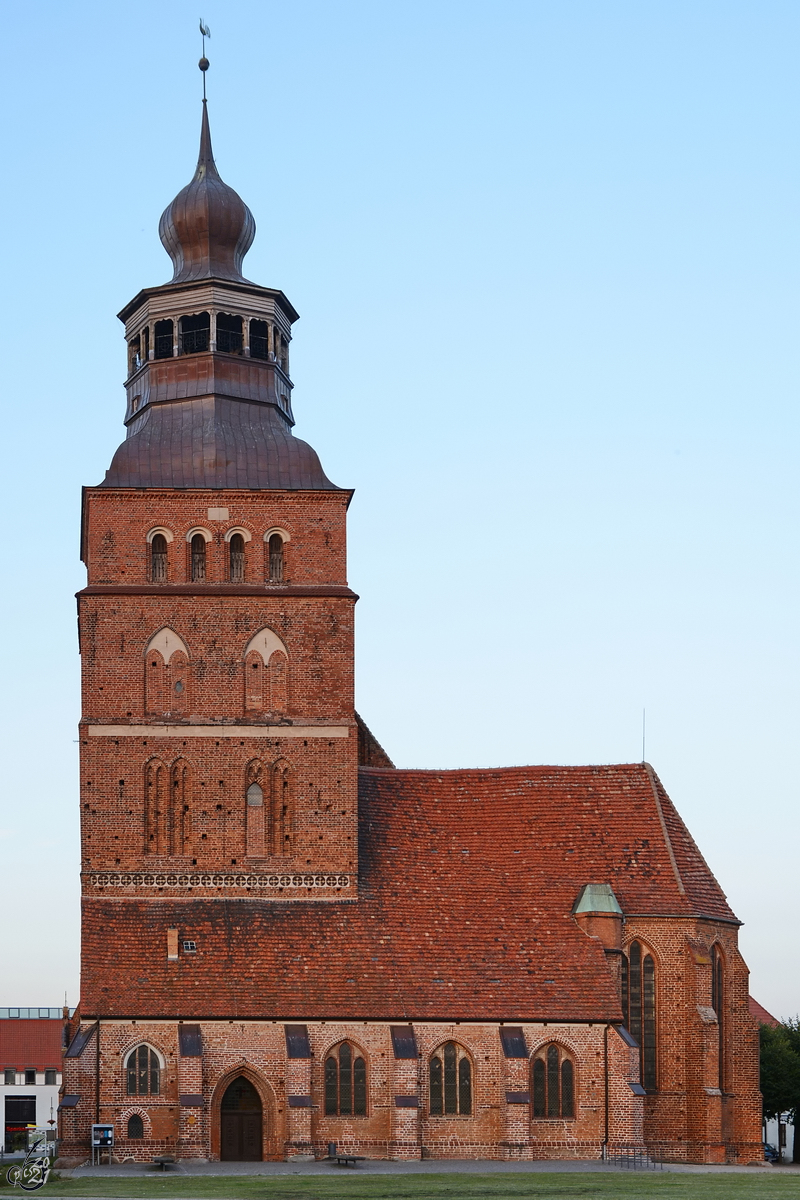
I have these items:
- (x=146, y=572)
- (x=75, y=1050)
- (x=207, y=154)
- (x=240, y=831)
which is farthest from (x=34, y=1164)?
(x=207, y=154)

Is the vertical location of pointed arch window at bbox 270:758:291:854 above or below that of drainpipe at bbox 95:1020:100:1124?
above

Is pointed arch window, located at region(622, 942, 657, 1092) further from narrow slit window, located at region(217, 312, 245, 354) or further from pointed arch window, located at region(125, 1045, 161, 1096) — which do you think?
narrow slit window, located at region(217, 312, 245, 354)

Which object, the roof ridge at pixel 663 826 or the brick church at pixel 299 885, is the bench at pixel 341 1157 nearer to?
the brick church at pixel 299 885

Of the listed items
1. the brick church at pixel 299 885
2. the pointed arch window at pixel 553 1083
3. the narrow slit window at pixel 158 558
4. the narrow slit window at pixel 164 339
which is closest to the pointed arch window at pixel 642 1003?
the brick church at pixel 299 885

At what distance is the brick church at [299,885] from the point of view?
51094 mm

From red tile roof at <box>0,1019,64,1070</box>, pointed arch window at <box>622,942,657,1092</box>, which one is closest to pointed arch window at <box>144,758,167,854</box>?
pointed arch window at <box>622,942,657,1092</box>

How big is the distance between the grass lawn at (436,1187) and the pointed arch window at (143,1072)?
606 cm

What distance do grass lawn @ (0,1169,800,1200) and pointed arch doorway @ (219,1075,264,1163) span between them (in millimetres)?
5310

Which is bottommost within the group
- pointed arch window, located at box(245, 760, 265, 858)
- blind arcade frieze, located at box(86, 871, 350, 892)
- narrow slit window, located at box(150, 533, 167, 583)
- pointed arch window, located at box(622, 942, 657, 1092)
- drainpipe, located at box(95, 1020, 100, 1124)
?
drainpipe, located at box(95, 1020, 100, 1124)

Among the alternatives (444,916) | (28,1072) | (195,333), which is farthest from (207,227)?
(28,1072)

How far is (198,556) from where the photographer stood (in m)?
56.1

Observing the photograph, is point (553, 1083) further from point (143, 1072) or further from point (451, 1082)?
point (143, 1072)

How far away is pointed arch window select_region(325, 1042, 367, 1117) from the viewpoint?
51.4 meters

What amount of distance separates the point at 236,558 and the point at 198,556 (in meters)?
1.11
